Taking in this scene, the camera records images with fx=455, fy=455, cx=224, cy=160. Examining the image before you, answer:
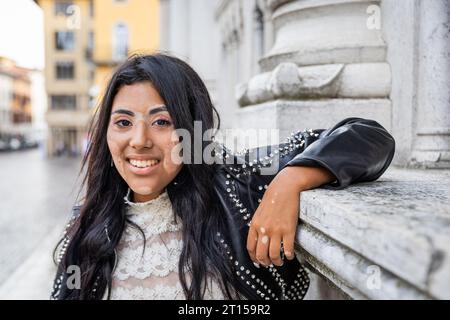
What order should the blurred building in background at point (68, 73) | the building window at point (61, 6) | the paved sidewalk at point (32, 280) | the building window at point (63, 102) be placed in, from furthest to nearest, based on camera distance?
the building window at point (63, 102), the blurred building in background at point (68, 73), the building window at point (61, 6), the paved sidewalk at point (32, 280)

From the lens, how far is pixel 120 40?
31812mm

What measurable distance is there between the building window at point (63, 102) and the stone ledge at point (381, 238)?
3753cm

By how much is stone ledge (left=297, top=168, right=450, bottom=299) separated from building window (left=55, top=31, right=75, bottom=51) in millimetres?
38898

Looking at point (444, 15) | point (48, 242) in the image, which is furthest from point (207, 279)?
point (48, 242)

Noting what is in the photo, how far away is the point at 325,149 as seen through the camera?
4.53ft

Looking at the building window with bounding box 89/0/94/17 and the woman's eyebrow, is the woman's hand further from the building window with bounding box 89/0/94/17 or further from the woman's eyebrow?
the building window with bounding box 89/0/94/17

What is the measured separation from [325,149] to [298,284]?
0.67 meters

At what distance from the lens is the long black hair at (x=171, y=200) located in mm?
1634

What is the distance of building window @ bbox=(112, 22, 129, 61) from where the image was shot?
3159 cm

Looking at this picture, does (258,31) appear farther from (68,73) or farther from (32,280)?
(68,73)

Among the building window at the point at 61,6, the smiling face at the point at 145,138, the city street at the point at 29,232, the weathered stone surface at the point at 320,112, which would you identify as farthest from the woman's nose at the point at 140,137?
the building window at the point at 61,6

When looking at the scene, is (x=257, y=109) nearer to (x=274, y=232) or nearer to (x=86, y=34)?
(x=274, y=232)

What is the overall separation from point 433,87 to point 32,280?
4.05 m

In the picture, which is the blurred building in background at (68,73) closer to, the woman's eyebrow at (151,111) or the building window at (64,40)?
the building window at (64,40)
